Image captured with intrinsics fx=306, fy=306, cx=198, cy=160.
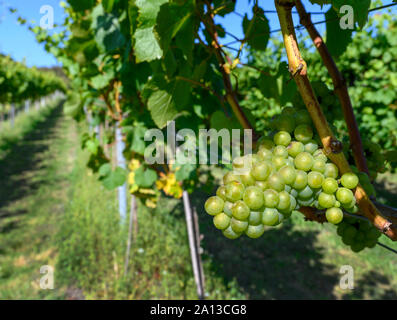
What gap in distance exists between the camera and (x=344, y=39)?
117 cm

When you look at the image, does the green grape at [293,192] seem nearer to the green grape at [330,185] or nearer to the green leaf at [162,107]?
the green grape at [330,185]

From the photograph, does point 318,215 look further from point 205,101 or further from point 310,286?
point 310,286

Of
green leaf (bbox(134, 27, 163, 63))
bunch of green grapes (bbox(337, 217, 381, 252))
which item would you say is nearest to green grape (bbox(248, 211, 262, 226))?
bunch of green grapes (bbox(337, 217, 381, 252))

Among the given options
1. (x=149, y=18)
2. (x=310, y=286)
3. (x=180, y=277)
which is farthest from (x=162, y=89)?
(x=310, y=286)

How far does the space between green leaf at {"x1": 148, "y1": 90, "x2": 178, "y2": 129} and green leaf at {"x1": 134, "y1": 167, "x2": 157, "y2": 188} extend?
1.50 meters

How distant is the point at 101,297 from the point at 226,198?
3.69 metres

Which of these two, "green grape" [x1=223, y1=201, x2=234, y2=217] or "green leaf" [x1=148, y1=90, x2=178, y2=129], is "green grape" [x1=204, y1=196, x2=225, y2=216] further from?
"green leaf" [x1=148, y1=90, x2=178, y2=129]

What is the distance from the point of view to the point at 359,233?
0.95 metres

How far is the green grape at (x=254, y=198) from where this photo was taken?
677mm

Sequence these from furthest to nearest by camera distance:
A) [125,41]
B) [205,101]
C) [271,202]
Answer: [205,101] < [125,41] < [271,202]

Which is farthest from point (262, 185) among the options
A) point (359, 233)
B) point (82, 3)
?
point (82, 3)

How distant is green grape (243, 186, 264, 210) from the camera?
0.68 m

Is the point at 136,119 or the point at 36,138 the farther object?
the point at 36,138

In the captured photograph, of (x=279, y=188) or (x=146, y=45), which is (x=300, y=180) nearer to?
(x=279, y=188)
